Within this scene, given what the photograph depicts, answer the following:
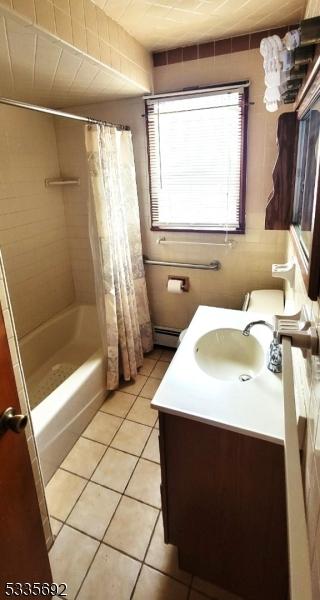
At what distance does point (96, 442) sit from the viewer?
1.96m

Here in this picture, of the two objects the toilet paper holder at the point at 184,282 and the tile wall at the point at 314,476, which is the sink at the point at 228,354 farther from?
the toilet paper holder at the point at 184,282

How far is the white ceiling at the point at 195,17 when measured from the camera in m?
1.45

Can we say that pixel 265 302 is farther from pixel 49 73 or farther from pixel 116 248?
pixel 49 73

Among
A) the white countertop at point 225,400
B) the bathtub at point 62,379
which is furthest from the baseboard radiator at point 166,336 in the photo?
the white countertop at point 225,400

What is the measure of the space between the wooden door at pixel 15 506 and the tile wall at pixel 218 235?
5.69 feet

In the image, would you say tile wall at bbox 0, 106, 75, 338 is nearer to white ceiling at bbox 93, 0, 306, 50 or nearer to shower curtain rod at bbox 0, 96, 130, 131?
shower curtain rod at bbox 0, 96, 130, 131

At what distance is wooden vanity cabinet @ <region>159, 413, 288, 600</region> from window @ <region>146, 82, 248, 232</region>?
158cm

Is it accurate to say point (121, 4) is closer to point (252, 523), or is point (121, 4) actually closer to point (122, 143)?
point (122, 143)

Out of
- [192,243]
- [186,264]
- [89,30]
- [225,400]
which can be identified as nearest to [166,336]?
[186,264]

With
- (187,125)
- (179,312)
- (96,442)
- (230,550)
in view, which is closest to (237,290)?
(179,312)

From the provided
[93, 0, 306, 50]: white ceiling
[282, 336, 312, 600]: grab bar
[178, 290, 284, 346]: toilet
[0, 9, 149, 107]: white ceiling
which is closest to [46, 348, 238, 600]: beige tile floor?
[178, 290, 284, 346]: toilet

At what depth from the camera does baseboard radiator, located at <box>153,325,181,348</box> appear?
2787 millimetres

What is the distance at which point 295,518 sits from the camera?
1.33 feet

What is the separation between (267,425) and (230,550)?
1.91 ft
